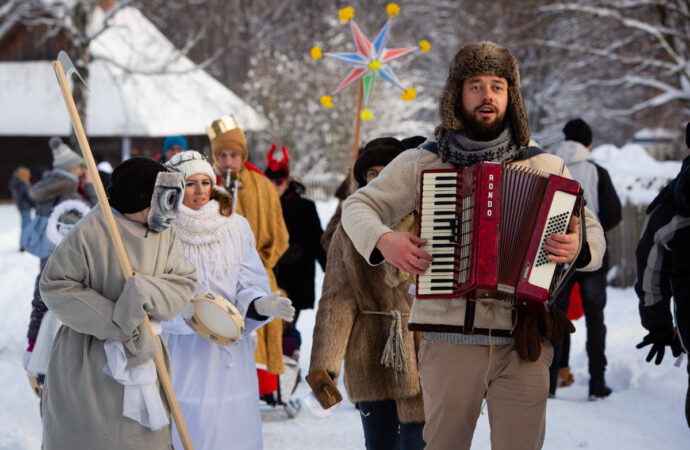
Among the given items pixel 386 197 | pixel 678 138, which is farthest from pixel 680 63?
pixel 386 197

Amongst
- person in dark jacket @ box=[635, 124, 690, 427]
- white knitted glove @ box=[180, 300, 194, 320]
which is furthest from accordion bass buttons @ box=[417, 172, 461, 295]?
person in dark jacket @ box=[635, 124, 690, 427]

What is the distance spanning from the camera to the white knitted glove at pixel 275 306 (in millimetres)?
4414

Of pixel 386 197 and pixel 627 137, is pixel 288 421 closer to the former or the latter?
pixel 386 197

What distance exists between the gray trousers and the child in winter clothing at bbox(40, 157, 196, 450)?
1.14m

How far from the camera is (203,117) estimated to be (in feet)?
107

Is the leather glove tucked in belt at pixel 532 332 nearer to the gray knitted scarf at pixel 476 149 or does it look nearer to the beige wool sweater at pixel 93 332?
the gray knitted scarf at pixel 476 149

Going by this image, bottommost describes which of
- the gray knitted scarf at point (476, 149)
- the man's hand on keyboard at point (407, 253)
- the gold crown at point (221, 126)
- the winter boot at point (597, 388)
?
the winter boot at point (597, 388)

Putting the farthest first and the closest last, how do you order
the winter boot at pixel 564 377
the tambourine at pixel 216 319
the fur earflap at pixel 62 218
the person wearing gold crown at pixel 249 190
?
1. the winter boot at pixel 564 377
2. the person wearing gold crown at pixel 249 190
3. the fur earflap at pixel 62 218
4. the tambourine at pixel 216 319

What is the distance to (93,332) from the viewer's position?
3543 mm

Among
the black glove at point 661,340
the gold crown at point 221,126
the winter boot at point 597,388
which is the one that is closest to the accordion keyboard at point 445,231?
the black glove at point 661,340

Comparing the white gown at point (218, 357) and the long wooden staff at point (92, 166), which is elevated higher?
the long wooden staff at point (92, 166)

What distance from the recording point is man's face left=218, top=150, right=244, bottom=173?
6871mm

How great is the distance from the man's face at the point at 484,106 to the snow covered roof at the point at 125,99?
27.0 metres

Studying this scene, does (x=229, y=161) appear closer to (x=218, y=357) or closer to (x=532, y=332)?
(x=218, y=357)
